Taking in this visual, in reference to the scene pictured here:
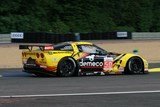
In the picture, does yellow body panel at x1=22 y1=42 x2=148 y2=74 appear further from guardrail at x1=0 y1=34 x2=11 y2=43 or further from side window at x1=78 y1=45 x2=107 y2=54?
guardrail at x1=0 y1=34 x2=11 y2=43

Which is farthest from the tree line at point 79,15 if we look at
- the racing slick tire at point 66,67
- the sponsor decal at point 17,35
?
the racing slick tire at point 66,67

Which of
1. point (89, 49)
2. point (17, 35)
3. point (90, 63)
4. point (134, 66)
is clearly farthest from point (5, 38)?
point (134, 66)

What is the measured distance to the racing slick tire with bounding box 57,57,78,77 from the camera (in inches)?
746

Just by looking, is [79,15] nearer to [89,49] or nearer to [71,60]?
[89,49]

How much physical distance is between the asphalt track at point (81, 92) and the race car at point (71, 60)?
0.79 meters

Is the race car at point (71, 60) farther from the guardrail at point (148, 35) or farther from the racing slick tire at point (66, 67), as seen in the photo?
the guardrail at point (148, 35)

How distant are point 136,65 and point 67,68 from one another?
304 cm

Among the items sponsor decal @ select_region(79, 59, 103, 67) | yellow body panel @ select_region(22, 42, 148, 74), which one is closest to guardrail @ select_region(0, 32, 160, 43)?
yellow body panel @ select_region(22, 42, 148, 74)

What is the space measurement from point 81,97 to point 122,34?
15608mm

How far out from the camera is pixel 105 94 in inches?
533

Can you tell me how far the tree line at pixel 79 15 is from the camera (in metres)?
30.3

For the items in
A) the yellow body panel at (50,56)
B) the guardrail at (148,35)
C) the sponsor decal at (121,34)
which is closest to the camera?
the yellow body panel at (50,56)

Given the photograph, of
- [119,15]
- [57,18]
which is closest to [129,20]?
[119,15]

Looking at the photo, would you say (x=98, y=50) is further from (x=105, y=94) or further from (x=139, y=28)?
(x=139, y=28)
